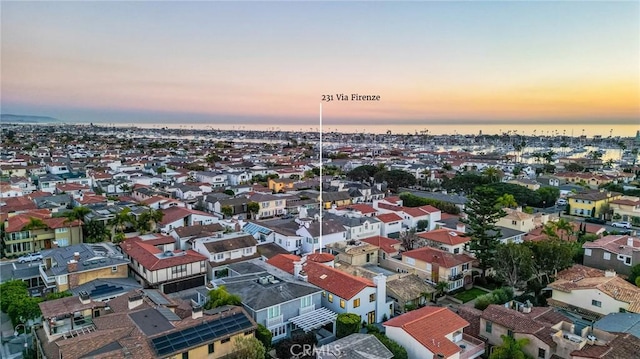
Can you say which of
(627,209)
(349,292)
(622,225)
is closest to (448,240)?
(349,292)

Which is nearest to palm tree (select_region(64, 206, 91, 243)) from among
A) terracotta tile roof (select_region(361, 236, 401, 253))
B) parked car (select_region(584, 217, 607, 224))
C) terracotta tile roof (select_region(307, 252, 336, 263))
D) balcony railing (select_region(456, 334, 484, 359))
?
terracotta tile roof (select_region(307, 252, 336, 263))

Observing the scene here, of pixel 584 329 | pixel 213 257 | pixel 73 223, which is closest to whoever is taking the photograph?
pixel 584 329

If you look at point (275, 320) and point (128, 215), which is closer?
point (275, 320)

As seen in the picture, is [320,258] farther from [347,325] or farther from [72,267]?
[72,267]

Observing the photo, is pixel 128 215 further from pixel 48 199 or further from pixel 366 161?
pixel 366 161

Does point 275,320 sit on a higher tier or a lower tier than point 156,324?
lower

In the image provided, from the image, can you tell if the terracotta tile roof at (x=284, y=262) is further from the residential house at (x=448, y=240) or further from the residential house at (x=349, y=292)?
the residential house at (x=448, y=240)

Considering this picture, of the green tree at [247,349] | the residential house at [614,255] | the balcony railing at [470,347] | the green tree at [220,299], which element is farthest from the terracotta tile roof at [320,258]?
the residential house at [614,255]

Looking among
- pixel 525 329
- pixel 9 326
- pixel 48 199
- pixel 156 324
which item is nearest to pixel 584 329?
pixel 525 329
